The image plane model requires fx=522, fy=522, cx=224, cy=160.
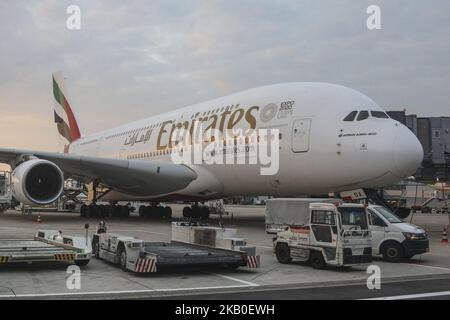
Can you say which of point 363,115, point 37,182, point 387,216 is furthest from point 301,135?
point 37,182

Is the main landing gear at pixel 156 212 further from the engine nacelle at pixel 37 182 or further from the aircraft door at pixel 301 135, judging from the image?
the aircraft door at pixel 301 135

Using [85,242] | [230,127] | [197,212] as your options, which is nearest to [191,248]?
[85,242]

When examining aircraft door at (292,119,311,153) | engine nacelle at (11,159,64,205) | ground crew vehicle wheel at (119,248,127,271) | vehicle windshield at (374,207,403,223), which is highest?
aircraft door at (292,119,311,153)

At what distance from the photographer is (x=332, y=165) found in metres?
14.2

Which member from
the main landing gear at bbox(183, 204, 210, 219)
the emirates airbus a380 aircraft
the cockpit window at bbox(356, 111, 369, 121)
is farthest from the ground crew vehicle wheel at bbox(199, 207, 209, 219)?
the cockpit window at bbox(356, 111, 369, 121)

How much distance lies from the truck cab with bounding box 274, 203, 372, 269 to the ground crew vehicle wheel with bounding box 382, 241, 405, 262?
1.56 meters

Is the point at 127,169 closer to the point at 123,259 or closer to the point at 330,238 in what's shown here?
the point at 123,259

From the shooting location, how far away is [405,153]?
13195 millimetres

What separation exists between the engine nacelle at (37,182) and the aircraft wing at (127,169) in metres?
1.46

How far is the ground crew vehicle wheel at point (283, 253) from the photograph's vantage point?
1045 centimetres

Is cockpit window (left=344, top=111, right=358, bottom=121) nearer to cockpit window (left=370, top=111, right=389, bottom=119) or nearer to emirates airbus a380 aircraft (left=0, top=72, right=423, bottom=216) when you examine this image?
emirates airbus a380 aircraft (left=0, top=72, right=423, bottom=216)

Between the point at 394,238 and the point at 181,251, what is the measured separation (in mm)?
4722

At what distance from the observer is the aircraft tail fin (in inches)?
1266
